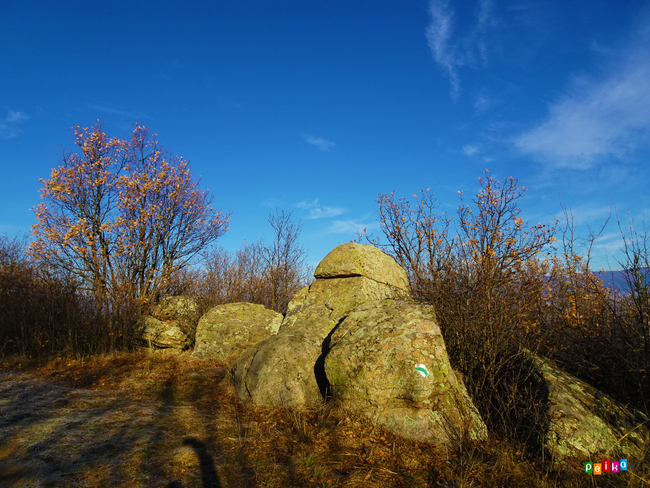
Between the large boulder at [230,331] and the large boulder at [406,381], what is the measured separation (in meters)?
4.75

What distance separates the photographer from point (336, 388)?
552 centimetres

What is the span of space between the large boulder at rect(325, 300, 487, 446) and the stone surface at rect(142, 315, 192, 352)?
7.20 meters

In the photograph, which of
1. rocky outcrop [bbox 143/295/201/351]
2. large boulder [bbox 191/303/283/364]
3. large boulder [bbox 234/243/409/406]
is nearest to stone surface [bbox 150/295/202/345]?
rocky outcrop [bbox 143/295/201/351]

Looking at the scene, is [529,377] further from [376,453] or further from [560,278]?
[560,278]

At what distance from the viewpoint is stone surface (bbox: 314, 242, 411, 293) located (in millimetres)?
8914

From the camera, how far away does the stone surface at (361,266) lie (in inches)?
351

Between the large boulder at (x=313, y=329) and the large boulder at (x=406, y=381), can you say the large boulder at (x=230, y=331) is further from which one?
the large boulder at (x=406, y=381)

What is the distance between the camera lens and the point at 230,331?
1003 cm

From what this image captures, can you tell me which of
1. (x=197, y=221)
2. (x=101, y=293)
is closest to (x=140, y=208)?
(x=197, y=221)

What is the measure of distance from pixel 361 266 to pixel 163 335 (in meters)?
6.53

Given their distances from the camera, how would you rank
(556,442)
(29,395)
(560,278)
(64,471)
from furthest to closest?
(560,278), (29,395), (556,442), (64,471)

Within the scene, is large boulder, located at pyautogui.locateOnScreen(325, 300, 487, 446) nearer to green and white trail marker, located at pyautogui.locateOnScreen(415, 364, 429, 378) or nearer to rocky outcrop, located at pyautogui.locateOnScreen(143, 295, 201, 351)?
green and white trail marker, located at pyautogui.locateOnScreen(415, 364, 429, 378)

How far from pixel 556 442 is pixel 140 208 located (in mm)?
14297
